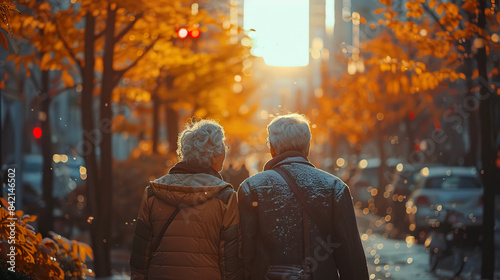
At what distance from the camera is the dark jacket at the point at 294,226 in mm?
4484

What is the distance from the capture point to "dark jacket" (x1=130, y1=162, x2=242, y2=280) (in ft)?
14.7

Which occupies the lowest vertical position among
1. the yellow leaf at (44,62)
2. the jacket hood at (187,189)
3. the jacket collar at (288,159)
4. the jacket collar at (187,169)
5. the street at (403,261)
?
the street at (403,261)

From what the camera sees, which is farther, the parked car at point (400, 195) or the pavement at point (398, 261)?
the parked car at point (400, 195)

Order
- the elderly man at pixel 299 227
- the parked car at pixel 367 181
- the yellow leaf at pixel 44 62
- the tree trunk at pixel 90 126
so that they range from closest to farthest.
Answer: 1. the elderly man at pixel 299 227
2. the yellow leaf at pixel 44 62
3. the tree trunk at pixel 90 126
4. the parked car at pixel 367 181

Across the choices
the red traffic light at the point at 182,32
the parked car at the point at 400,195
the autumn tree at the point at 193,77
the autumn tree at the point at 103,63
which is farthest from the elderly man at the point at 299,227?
the parked car at the point at 400,195

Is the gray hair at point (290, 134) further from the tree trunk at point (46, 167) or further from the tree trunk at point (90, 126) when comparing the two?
the tree trunk at point (46, 167)

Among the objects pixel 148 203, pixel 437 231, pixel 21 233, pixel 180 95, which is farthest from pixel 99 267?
pixel 180 95

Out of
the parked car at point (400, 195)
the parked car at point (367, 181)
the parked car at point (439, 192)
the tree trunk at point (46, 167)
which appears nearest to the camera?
the tree trunk at point (46, 167)

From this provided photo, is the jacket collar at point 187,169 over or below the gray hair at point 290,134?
below

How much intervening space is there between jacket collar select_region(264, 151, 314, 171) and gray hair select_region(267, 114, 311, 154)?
64 mm

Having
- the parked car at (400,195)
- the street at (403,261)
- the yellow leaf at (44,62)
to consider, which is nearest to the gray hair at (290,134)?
the yellow leaf at (44,62)

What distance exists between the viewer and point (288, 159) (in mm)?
4676

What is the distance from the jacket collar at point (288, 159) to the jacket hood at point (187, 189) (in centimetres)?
36

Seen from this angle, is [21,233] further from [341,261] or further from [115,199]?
[115,199]
